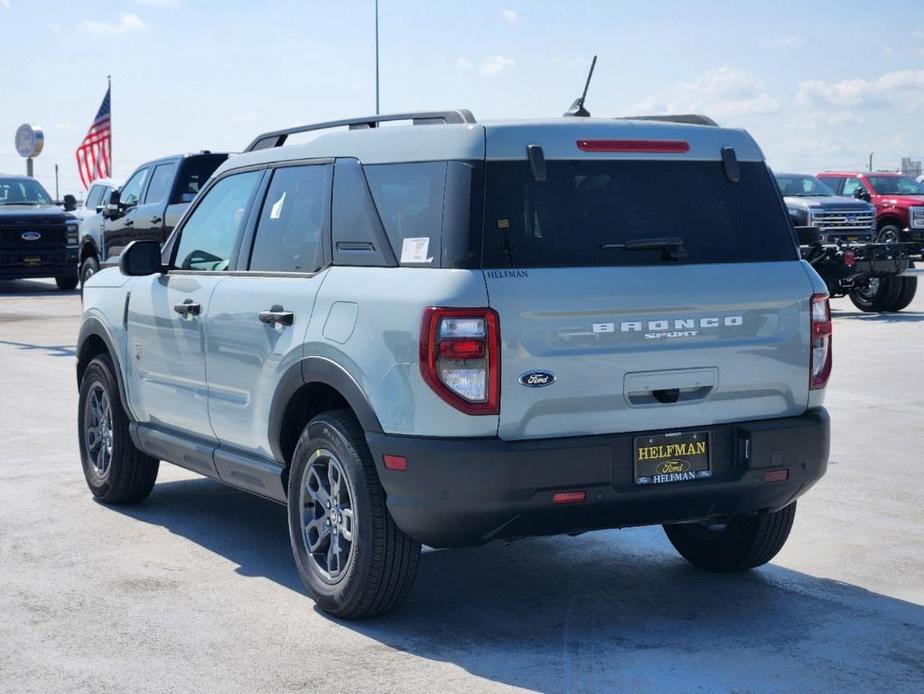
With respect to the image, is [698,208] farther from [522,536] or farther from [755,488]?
[522,536]

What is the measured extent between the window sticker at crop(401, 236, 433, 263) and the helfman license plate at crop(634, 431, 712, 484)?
1.02 metres

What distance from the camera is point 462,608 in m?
5.84

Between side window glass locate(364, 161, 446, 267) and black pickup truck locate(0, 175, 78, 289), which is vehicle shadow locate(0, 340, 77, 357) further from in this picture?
side window glass locate(364, 161, 446, 267)

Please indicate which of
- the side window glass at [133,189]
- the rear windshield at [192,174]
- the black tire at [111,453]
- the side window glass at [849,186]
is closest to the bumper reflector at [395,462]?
the black tire at [111,453]

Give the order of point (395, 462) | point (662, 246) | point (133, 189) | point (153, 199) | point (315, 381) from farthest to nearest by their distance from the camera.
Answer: point (133, 189), point (153, 199), point (315, 381), point (662, 246), point (395, 462)

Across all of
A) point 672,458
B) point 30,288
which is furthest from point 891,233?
point 672,458

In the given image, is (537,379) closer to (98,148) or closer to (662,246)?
(662,246)

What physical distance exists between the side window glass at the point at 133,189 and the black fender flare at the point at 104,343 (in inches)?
493

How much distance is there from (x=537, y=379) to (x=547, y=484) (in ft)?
1.22

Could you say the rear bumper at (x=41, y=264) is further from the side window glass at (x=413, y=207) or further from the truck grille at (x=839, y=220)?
the side window glass at (x=413, y=207)

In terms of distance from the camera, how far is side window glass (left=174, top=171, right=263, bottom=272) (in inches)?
263

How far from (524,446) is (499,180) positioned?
3.15ft

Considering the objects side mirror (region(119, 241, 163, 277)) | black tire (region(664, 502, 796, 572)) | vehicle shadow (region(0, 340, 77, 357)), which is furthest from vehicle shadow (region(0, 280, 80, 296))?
black tire (region(664, 502, 796, 572))

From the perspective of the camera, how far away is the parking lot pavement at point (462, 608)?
497 centimetres
